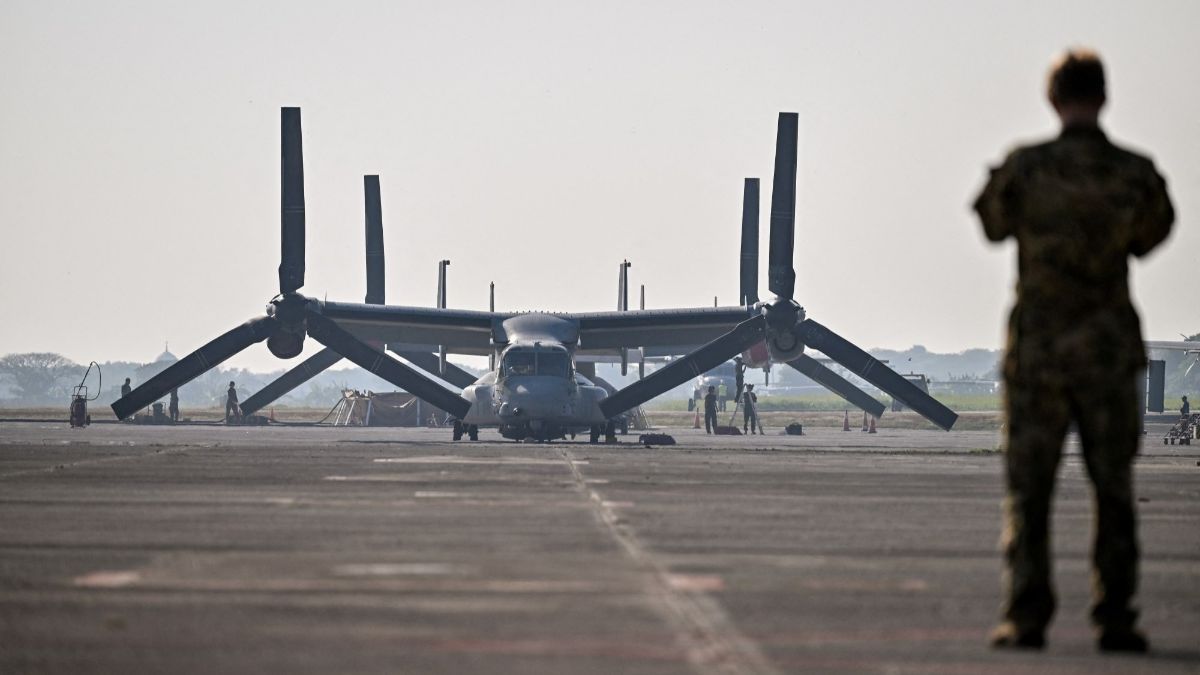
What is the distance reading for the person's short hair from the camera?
22.4ft

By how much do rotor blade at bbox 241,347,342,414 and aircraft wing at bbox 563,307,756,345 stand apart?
16.7 m

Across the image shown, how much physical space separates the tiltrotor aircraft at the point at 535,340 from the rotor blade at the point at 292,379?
574 inches

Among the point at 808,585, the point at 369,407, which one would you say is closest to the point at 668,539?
the point at 808,585

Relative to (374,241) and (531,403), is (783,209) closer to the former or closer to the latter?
(531,403)

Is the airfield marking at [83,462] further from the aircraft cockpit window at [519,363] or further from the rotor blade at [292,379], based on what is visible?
the rotor blade at [292,379]

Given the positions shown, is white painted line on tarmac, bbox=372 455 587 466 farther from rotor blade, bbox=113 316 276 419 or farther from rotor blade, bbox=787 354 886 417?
rotor blade, bbox=787 354 886 417

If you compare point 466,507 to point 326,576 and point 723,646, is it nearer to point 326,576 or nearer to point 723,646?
point 326,576

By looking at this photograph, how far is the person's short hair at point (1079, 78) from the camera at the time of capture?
682 cm

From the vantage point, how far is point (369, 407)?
2815 inches

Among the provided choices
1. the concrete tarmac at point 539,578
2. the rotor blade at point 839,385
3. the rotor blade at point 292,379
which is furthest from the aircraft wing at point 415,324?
the concrete tarmac at point 539,578

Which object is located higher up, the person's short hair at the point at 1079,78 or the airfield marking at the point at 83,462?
the person's short hair at the point at 1079,78

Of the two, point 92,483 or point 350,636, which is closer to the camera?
point 350,636

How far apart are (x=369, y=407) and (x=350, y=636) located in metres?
65.6

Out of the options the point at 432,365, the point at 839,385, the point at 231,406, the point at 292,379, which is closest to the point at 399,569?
the point at 432,365
